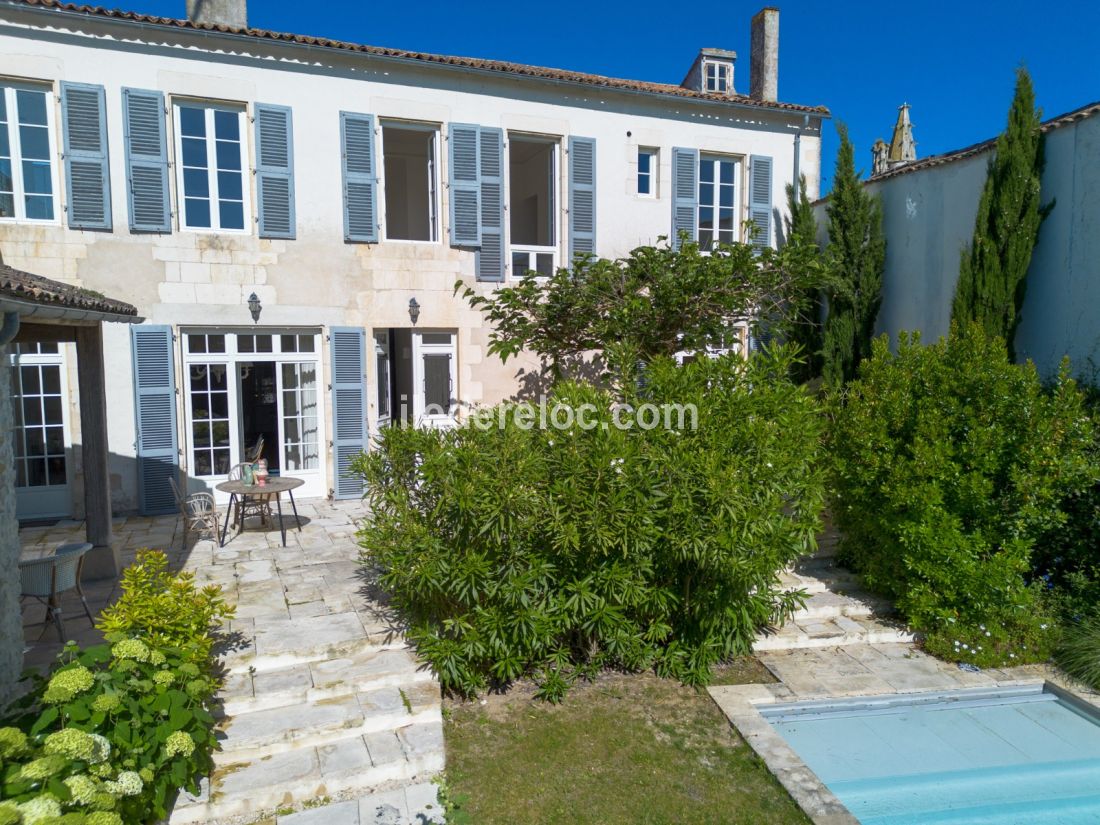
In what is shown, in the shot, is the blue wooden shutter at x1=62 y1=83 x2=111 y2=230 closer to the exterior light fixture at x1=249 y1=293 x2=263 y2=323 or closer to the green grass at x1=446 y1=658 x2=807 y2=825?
the exterior light fixture at x1=249 y1=293 x2=263 y2=323

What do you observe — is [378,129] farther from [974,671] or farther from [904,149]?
[904,149]

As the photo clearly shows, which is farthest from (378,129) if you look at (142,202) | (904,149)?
(904,149)

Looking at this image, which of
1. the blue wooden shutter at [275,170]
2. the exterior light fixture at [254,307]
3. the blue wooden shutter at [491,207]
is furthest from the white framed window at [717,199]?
the exterior light fixture at [254,307]

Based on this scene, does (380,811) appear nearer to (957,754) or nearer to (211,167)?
(957,754)

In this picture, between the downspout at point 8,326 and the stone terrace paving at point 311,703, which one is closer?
the stone terrace paving at point 311,703

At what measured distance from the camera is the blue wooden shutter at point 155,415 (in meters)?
8.88

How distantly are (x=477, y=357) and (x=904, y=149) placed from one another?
36.3ft

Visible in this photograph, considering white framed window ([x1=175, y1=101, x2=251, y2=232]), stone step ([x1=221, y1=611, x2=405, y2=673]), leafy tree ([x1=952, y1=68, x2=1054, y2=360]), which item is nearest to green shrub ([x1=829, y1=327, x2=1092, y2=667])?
leafy tree ([x1=952, y1=68, x2=1054, y2=360])

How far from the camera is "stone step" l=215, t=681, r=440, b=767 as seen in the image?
14.0 ft

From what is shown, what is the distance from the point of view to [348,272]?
9805mm

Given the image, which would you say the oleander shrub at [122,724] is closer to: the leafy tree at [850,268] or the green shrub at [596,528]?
the green shrub at [596,528]

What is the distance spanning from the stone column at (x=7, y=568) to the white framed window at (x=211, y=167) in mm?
5301

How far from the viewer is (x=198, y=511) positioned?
766cm

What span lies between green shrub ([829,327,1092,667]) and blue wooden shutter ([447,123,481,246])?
6.12m
